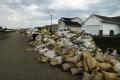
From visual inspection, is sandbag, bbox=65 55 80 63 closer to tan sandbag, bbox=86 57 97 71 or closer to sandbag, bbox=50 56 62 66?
sandbag, bbox=50 56 62 66

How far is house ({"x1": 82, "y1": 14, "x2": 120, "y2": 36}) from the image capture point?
40281 mm

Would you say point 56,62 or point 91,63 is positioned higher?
point 91,63

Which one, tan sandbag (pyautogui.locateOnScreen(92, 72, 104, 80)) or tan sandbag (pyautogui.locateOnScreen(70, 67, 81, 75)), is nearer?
tan sandbag (pyautogui.locateOnScreen(92, 72, 104, 80))

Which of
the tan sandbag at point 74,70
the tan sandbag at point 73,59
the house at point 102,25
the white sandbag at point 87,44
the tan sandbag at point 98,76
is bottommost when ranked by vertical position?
the tan sandbag at point 74,70

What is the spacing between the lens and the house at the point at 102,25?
4028 centimetres

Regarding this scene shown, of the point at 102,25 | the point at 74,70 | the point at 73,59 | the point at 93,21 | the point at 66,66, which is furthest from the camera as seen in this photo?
the point at 93,21

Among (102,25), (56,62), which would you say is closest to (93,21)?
(102,25)

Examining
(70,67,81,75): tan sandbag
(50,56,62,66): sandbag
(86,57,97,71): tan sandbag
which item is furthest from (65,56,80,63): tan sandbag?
(70,67,81,75): tan sandbag

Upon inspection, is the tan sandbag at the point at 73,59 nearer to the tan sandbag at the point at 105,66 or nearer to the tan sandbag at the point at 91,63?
the tan sandbag at the point at 91,63

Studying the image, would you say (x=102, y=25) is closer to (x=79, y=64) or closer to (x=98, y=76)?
(x=79, y=64)

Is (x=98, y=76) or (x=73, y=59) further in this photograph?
(x=73, y=59)

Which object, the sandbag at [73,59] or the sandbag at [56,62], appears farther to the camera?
the sandbag at [56,62]

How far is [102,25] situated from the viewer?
40375mm

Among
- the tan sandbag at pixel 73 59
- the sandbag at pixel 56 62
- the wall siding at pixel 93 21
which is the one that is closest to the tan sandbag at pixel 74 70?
the tan sandbag at pixel 73 59
